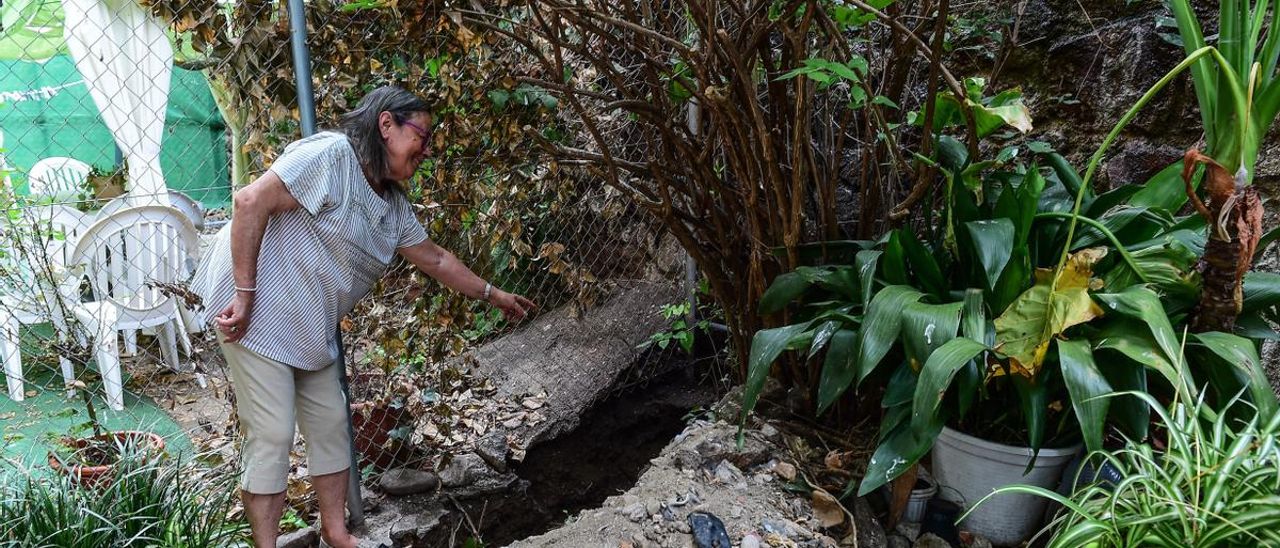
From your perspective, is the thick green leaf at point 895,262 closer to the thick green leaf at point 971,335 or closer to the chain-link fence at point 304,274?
the thick green leaf at point 971,335

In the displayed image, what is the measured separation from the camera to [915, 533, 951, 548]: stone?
219 cm

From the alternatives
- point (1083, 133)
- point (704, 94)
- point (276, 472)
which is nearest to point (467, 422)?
point (276, 472)

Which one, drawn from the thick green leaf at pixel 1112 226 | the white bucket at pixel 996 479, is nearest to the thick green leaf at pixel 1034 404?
the white bucket at pixel 996 479

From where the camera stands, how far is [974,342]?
6.31 ft

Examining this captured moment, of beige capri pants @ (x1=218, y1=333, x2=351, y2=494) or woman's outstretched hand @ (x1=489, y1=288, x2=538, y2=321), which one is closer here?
beige capri pants @ (x1=218, y1=333, x2=351, y2=494)

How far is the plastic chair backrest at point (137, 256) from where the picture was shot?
11.5 feet

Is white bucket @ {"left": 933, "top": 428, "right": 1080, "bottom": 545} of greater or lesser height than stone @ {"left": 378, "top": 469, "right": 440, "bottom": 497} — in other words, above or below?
above

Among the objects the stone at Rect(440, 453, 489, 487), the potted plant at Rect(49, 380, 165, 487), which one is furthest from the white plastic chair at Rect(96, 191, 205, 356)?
the stone at Rect(440, 453, 489, 487)

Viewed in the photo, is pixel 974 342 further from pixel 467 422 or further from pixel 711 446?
pixel 467 422

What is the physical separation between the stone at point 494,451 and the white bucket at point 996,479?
1.67m

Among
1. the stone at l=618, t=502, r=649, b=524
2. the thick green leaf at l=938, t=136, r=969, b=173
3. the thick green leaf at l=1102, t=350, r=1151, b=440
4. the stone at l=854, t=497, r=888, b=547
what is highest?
the thick green leaf at l=938, t=136, r=969, b=173

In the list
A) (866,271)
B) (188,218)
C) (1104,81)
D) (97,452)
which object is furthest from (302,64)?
(1104,81)

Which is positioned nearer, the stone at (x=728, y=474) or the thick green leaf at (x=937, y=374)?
the thick green leaf at (x=937, y=374)

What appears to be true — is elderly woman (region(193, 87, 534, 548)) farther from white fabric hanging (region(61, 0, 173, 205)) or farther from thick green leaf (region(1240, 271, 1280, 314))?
thick green leaf (region(1240, 271, 1280, 314))
